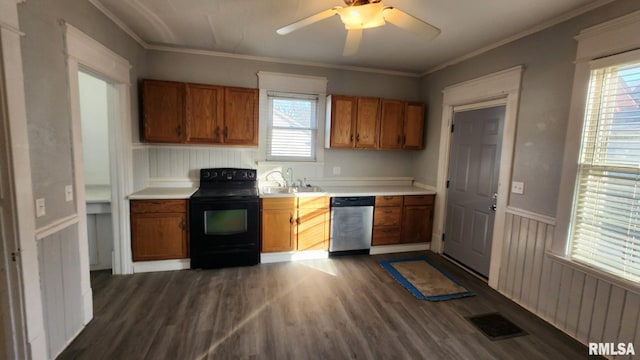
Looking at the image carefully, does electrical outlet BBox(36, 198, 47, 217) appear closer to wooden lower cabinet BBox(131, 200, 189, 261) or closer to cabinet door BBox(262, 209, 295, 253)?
wooden lower cabinet BBox(131, 200, 189, 261)

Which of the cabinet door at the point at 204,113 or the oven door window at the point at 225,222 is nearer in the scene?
the oven door window at the point at 225,222

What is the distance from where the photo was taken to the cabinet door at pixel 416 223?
4008mm

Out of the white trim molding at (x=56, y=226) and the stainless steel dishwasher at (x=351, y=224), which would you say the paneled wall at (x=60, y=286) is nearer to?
the white trim molding at (x=56, y=226)

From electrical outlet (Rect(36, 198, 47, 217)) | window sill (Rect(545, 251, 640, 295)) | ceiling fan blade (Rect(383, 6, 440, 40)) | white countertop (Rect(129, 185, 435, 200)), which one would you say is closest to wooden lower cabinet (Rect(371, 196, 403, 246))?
white countertop (Rect(129, 185, 435, 200))

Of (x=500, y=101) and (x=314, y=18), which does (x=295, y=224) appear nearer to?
(x=314, y=18)

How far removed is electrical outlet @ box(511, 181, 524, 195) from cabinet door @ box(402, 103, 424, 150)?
62.7 inches

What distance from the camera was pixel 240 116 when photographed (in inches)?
142

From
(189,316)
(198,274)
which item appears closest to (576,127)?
(189,316)

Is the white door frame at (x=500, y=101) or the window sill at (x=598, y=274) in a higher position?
the white door frame at (x=500, y=101)

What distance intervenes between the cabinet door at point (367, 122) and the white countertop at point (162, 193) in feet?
7.65

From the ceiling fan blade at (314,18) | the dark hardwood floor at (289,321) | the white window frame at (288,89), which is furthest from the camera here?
the white window frame at (288,89)

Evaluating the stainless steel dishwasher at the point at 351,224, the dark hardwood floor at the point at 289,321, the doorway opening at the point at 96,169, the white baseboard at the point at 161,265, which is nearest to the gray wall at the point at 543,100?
the dark hardwood floor at the point at 289,321

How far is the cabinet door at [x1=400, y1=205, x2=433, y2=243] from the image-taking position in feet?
13.1

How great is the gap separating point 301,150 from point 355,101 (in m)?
1.04
